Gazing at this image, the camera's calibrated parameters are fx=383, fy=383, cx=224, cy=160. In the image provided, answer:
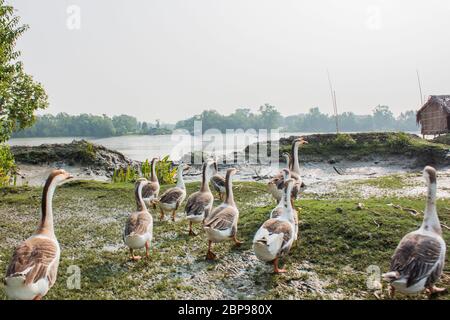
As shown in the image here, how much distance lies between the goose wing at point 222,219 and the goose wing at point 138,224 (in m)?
1.37

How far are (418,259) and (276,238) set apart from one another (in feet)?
7.97

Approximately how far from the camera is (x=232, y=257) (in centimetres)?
877

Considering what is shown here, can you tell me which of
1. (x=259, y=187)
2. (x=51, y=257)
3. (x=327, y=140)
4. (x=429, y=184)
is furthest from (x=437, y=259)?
(x=327, y=140)

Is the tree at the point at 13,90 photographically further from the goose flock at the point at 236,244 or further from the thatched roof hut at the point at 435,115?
the thatched roof hut at the point at 435,115

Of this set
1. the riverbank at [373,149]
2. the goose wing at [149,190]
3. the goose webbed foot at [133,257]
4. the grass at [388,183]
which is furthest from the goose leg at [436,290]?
the riverbank at [373,149]

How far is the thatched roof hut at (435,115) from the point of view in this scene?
3593cm

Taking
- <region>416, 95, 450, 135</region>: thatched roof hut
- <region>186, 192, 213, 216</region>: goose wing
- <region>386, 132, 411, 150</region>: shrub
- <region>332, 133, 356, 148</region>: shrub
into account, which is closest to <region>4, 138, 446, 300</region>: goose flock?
<region>186, 192, 213, 216</region>: goose wing

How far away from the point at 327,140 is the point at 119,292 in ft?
88.6

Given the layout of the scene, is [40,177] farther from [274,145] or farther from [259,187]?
[274,145]

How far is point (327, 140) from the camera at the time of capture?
3167cm

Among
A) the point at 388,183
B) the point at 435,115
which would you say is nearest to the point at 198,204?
the point at 388,183

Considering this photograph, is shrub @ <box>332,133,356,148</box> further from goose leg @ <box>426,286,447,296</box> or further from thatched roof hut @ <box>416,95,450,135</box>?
goose leg @ <box>426,286,447,296</box>

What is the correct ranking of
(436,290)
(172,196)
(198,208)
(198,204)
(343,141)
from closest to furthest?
1. (436,290)
2. (198,208)
3. (198,204)
4. (172,196)
5. (343,141)

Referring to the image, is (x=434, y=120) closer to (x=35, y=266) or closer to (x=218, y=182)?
(x=218, y=182)
